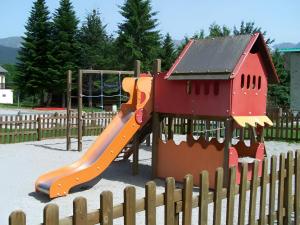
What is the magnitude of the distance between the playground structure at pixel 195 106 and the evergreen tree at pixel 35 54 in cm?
3975

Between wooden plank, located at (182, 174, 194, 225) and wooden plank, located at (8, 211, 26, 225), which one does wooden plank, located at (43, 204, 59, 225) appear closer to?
wooden plank, located at (8, 211, 26, 225)

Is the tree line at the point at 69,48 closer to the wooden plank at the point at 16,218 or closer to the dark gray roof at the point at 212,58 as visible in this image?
the dark gray roof at the point at 212,58

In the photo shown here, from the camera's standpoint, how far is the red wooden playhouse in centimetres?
788

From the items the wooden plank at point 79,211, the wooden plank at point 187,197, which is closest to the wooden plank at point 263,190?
the wooden plank at point 187,197

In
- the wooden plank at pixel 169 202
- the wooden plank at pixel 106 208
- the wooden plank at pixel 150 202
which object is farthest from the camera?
the wooden plank at pixel 169 202

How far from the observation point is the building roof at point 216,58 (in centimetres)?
793

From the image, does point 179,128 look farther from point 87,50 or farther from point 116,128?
point 87,50

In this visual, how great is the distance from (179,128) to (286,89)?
1006 inches

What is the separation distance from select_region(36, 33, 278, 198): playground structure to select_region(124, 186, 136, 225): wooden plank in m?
4.66

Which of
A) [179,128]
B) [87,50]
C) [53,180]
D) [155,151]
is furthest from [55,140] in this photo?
[87,50]

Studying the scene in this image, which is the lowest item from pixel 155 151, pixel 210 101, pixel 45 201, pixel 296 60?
pixel 45 201

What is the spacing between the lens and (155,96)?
901 centimetres

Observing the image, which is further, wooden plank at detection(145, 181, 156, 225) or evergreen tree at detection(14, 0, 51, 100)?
evergreen tree at detection(14, 0, 51, 100)

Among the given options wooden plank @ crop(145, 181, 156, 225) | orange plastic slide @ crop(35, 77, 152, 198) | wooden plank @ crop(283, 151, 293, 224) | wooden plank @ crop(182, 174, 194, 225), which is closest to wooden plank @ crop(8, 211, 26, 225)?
wooden plank @ crop(145, 181, 156, 225)
